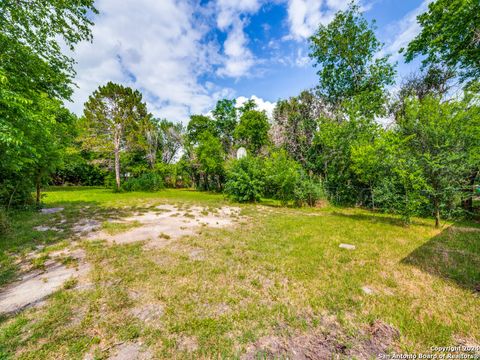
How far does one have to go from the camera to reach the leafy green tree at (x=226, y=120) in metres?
28.4

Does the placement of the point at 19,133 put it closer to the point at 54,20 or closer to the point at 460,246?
the point at 54,20

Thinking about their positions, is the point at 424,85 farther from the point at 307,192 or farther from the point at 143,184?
the point at 143,184

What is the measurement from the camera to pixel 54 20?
6.75m

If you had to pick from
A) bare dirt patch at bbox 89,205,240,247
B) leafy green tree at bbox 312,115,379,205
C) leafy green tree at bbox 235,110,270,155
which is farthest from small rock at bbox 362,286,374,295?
leafy green tree at bbox 235,110,270,155

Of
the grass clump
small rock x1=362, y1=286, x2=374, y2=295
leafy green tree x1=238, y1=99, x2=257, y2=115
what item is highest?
leafy green tree x1=238, y1=99, x2=257, y2=115

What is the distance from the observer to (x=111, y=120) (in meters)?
20.9

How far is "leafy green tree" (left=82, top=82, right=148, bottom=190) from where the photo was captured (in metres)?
20.1

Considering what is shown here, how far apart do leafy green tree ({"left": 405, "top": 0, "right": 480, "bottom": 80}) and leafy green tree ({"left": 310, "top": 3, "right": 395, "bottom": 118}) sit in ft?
9.04

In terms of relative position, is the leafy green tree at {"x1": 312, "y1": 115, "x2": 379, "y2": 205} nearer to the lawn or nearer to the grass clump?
the lawn

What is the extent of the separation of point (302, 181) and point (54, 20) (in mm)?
13129

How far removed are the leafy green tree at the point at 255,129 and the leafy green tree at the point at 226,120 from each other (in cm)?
425

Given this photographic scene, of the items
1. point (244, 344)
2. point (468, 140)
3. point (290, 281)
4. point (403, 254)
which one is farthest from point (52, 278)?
point (468, 140)

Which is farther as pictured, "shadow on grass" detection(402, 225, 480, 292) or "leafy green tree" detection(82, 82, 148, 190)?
"leafy green tree" detection(82, 82, 148, 190)

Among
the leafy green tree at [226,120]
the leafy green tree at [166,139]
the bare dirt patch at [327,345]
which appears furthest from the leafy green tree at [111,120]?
the bare dirt patch at [327,345]
